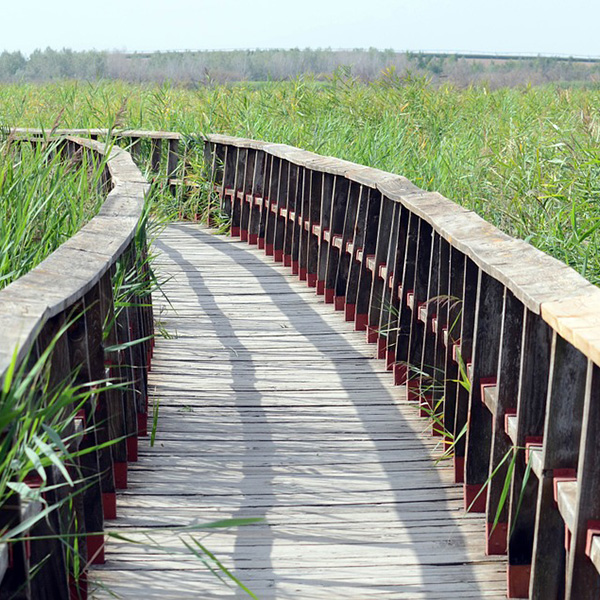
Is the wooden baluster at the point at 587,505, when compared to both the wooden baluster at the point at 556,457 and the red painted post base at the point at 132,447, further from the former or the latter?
the red painted post base at the point at 132,447

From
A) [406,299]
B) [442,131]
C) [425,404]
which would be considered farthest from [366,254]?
[442,131]

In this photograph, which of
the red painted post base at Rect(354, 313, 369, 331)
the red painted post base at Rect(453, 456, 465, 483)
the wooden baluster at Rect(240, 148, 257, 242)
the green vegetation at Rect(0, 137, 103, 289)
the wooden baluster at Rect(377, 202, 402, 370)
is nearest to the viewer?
the green vegetation at Rect(0, 137, 103, 289)

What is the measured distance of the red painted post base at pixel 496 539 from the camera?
342cm

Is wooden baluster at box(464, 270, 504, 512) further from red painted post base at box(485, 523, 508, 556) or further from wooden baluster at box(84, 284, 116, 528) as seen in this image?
wooden baluster at box(84, 284, 116, 528)

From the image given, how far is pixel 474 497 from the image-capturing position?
12.5 feet

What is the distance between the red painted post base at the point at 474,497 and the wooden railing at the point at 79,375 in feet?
4.08

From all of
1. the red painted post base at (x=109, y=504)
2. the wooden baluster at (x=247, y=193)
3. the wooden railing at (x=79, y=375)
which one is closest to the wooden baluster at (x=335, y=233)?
the wooden railing at (x=79, y=375)

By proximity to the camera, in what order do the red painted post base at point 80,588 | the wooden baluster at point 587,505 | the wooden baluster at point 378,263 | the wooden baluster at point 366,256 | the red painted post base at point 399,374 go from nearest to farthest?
the wooden baluster at point 587,505
the red painted post base at point 80,588
the red painted post base at point 399,374
the wooden baluster at point 378,263
the wooden baluster at point 366,256

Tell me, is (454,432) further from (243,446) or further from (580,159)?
(580,159)

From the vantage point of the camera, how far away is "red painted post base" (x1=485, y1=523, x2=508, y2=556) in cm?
342

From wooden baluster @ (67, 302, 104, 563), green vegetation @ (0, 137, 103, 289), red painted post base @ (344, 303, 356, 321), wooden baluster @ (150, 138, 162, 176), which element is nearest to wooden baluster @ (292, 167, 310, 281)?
red painted post base @ (344, 303, 356, 321)

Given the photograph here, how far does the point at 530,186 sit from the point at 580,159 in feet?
2.00

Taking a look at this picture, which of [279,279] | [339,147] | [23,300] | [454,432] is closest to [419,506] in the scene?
[454,432]

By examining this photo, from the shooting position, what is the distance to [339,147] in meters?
9.17
